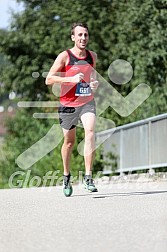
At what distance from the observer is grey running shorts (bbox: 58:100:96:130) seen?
32.4 feet

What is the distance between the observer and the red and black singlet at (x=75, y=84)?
31.6ft

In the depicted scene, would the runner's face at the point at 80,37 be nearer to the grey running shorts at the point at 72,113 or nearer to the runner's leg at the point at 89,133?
the grey running shorts at the point at 72,113

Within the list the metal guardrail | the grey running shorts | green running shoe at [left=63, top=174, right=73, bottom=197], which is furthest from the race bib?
the metal guardrail

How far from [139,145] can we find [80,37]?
773cm

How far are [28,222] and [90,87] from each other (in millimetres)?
2828

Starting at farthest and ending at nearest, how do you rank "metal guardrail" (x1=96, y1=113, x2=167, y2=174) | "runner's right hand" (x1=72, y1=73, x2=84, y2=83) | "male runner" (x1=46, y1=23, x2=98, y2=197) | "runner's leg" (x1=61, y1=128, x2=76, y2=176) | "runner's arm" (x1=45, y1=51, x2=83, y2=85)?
"metal guardrail" (x1=96, y1=113, x2=167, y2=174) → "runner's leg" (x1=61, y1=128, x2=76, y2=176) → "male runner" (x1=46, y1=23, x2=98, y2=197) → "runner's arm" (x1=45, y1=51, x2=83, y2=85) → "runner's right hand" (x1=72, y1=73, x2=84, y2=83)

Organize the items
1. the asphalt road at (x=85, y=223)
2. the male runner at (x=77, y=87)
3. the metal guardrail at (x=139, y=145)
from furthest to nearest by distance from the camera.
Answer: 1. the metal guardrail at (x=139, y=145)
2. the male runner at (x=77, y=87)
3. the asphalt road at (x=85, y=223)

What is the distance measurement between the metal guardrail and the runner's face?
5.77 meters

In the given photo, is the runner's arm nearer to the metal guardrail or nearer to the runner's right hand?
the runner's right hand

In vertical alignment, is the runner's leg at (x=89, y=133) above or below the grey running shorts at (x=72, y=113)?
below

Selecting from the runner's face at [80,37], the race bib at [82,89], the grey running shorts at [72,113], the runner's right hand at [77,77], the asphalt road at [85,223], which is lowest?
the asphalt road at [85,223]

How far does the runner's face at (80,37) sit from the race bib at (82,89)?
1.40ft

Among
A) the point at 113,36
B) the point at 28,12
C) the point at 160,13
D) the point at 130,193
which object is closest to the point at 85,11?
the point at 113,36

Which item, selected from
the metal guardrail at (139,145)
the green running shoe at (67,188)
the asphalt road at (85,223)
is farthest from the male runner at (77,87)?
the metal guardrail at (139,145)
